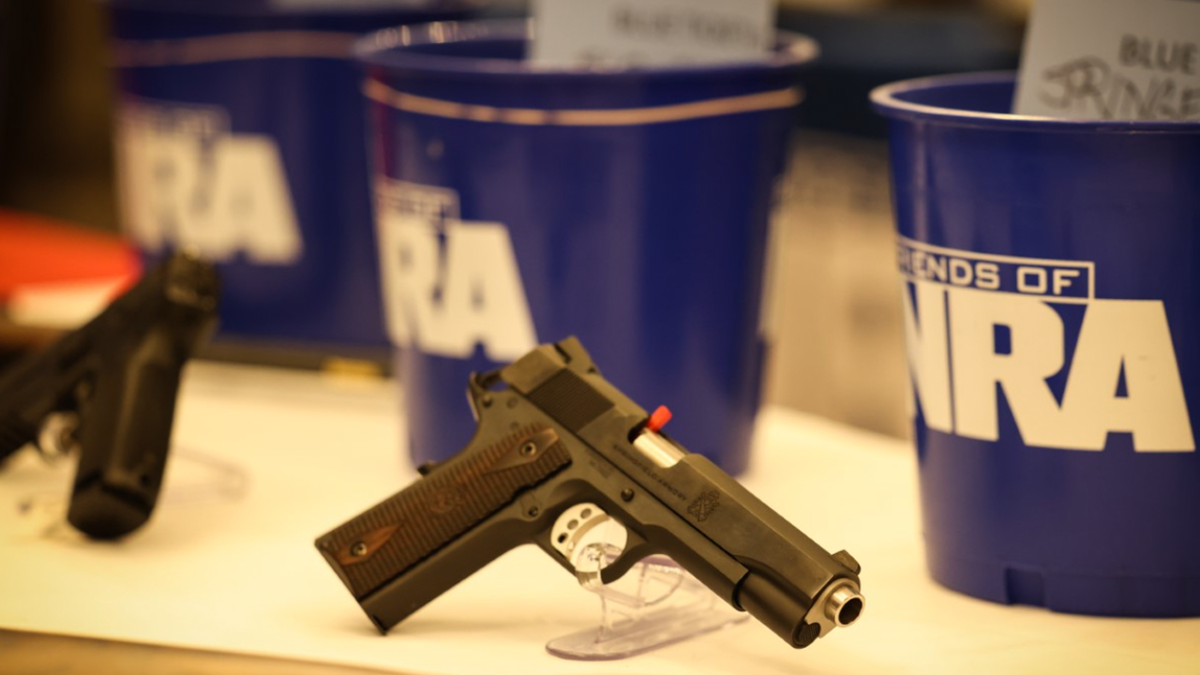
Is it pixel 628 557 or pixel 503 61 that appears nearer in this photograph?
pixel 628 557

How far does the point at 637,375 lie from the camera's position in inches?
39.5

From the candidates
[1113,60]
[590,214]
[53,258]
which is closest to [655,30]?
[590,214]

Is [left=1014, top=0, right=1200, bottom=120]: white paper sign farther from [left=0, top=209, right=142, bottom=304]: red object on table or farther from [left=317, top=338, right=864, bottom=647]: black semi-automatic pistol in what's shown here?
[left=0, top=209, right=142, bottom=304]: red object on table

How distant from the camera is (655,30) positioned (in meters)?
1.05

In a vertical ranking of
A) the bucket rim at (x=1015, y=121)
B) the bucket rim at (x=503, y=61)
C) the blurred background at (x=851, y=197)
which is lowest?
the blurred background at (x=851, y=197)

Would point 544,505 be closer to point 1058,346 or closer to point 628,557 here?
point 628,557

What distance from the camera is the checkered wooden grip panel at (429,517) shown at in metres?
0.79

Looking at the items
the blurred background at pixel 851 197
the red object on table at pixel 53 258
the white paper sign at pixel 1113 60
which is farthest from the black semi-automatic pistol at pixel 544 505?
the blurred background at pixel 851 197

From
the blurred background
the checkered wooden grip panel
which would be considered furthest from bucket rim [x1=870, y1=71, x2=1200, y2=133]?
the blurred background

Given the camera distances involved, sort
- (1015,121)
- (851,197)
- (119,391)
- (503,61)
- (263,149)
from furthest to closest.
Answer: (851,197)
(263,149)
(503,61)
(119,391)
(1015,121)

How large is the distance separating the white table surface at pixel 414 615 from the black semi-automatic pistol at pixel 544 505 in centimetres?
4

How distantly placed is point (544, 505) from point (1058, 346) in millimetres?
276

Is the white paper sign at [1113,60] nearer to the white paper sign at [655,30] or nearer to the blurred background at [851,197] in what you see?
the white paper sign at [655,30]

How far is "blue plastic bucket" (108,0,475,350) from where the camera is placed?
127 cm
